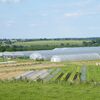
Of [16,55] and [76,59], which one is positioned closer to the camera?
[76,59]

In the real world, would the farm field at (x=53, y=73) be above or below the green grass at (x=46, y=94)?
below

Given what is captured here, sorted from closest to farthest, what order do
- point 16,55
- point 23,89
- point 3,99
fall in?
point 3,99, point 23,89, point 16,55

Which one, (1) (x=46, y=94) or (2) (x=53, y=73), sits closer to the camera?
(1) (x=46, y=94)

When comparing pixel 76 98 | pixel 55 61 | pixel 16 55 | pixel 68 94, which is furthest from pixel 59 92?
pixel 16 55

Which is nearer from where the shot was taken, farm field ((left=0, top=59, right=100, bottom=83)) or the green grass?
the green grass

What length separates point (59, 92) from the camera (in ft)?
51.2

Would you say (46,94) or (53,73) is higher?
(46,94)

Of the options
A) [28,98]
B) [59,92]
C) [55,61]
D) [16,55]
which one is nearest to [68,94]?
[59,92]

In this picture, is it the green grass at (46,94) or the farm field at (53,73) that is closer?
the green grass at (46,94)

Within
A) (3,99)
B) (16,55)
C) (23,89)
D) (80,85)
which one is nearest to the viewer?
(3,99)

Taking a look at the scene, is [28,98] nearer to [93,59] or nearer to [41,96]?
[41,96]

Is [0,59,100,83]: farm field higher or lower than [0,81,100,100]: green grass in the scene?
lower

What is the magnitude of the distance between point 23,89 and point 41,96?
2486 mm

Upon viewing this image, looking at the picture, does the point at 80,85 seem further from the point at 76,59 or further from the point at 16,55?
the point at 16,55
